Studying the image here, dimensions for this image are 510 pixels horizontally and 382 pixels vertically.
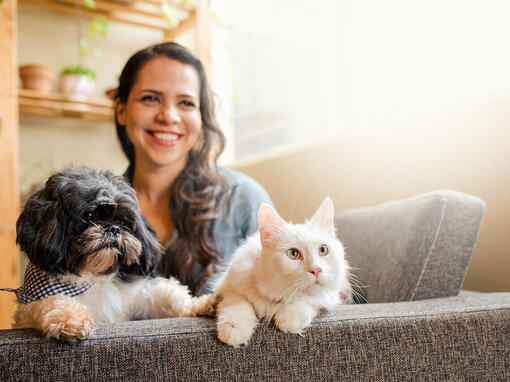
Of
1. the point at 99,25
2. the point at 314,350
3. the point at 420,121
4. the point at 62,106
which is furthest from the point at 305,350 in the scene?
the point at 99,25

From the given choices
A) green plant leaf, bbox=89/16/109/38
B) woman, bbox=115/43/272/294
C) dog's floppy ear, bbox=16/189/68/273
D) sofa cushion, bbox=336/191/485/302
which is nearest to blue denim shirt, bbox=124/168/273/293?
woman, bbox=115/43/272/294

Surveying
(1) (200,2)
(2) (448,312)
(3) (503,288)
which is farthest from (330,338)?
(1) (200,2)

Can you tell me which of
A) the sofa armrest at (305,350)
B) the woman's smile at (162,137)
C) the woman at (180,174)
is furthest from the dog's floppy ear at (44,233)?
the woman's smile at (162,137)

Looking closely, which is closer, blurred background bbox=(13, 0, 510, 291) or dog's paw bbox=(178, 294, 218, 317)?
dog's paw bbox=(178, 294, 218, 317)

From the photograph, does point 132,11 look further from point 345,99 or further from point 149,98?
point 149,98

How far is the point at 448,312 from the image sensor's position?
1.19 m

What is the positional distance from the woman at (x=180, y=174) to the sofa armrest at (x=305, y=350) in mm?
826

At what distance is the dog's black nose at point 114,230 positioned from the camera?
1.27 metres

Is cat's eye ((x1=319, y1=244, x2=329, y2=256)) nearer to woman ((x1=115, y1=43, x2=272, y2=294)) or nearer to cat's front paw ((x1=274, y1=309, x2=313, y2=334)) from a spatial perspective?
cat's front paw ((x1=274, y1=309, x2=313, y2=334))

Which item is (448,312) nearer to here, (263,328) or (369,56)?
(263,328)

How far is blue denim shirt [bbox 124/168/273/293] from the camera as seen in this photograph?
205 cm

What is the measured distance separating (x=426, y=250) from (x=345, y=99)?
172 centimetres

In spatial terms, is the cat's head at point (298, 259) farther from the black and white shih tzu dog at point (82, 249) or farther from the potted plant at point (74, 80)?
the potted plant at point (74, 80)

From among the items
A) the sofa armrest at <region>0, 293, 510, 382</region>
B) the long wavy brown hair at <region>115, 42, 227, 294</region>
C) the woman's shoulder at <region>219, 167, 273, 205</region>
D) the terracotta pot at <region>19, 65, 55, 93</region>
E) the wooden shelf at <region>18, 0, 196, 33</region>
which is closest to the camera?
the sofa armrest at <region>0, 293, 510, 382</region>
